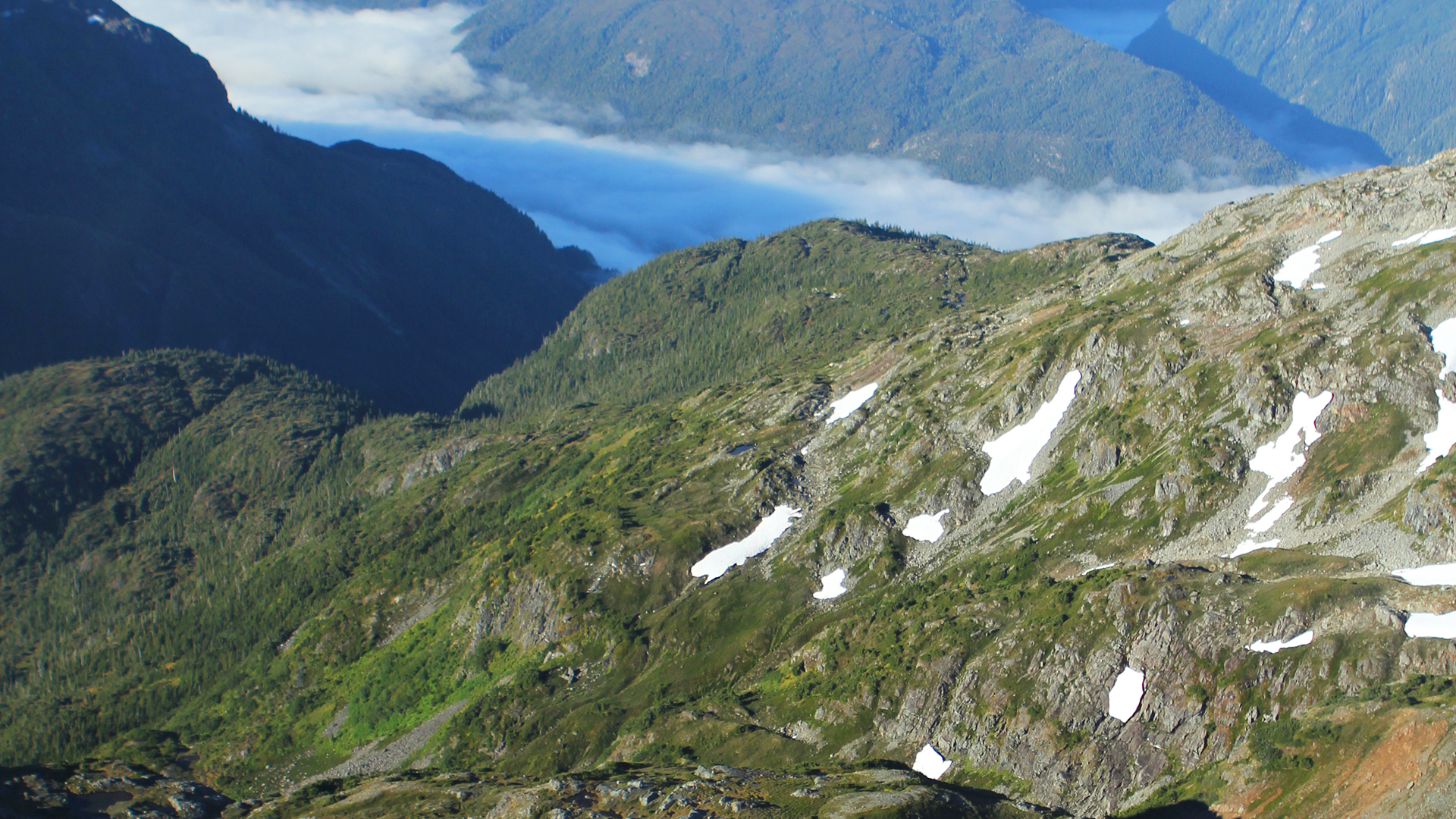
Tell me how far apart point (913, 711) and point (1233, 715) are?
116ft

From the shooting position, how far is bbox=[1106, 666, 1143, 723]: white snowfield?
108250 mm

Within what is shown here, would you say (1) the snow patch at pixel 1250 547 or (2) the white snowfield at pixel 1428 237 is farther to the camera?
(2) the white snowfield at pixel 1428 237

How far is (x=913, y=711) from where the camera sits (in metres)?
126

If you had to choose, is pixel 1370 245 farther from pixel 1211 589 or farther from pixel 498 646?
pixel 498 646

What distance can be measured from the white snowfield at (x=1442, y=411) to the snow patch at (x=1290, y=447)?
36.3 feet

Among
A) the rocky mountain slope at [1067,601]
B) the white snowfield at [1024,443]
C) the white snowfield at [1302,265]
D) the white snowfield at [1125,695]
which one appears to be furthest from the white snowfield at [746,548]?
the white snowfield at [1302,265]

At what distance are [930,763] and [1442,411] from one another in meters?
66.4

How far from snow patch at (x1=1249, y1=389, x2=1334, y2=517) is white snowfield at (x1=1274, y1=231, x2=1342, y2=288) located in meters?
30.7

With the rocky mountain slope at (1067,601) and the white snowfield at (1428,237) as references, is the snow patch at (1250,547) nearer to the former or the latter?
the rocky mountain slope at (1067,601)

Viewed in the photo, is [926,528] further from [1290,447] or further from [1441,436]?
[1441,436]

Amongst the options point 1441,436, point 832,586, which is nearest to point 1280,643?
point 1441,436

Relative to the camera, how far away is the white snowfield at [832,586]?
529ft

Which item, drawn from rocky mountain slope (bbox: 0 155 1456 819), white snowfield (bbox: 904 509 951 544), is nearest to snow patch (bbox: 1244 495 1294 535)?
rocky mountain slope (bbox: 0 155 1456 819)

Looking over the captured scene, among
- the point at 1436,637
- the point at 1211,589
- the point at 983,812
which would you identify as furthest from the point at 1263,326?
the point at 983,812
